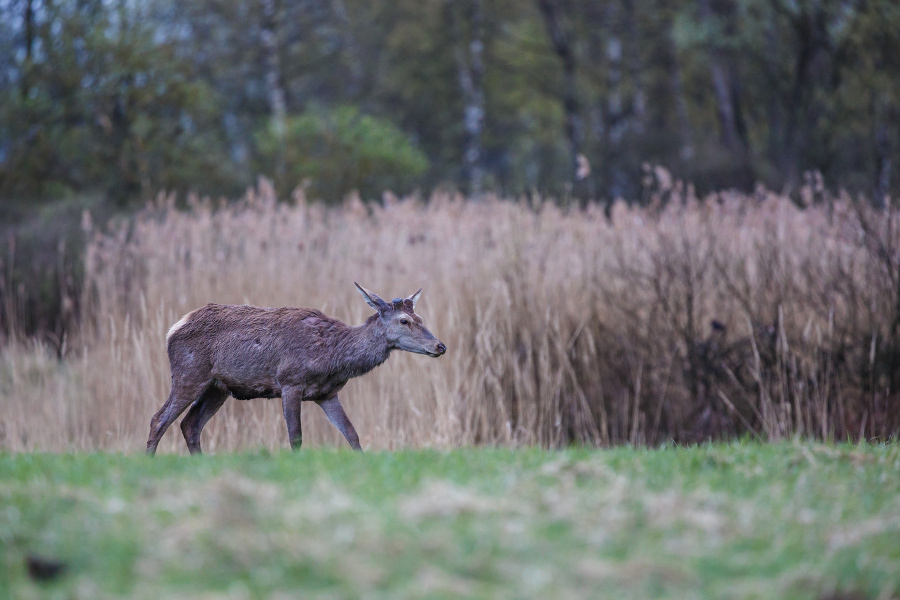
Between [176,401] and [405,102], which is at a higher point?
[405,102]

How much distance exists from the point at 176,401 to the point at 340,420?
1.02 m

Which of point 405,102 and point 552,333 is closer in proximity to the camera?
point 552,333

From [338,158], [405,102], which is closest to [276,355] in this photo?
[338,158]

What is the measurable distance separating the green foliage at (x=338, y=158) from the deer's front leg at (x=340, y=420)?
15237 millimetres

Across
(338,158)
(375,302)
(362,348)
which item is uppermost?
(338,158)

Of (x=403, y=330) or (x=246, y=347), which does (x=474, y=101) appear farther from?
(x=246, y=347)

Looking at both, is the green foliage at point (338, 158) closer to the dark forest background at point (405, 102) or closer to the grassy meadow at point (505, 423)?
the dark forest background at point (405, 102)

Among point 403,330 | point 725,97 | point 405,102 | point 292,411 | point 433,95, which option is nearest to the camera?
point 292,411

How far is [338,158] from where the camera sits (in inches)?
930

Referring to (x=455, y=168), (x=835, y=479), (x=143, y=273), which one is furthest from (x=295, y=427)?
(x=455, y=168)

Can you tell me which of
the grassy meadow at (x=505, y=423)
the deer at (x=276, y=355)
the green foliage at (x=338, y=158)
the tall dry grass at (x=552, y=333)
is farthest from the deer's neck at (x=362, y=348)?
the green foliage at (x=338, y=158)

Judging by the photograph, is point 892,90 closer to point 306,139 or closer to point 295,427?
point 306,139

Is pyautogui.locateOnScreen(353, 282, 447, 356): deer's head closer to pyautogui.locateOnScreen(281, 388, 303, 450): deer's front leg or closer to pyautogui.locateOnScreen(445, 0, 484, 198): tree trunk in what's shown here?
pyautogui.locateOnScreen(281, 388, 303, 450): deer's front leg

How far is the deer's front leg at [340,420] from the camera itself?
21.4ft
